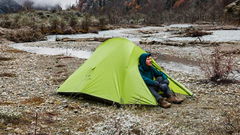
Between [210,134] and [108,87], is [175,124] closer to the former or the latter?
[210,134]

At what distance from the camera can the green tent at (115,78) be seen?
9.27 metres

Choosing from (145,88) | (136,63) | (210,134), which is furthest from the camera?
(136,63)

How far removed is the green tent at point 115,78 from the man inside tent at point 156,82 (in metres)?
0.19

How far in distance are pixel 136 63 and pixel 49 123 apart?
404 centimetres

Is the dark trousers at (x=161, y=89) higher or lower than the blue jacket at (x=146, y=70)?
lower

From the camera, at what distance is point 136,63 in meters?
10.1

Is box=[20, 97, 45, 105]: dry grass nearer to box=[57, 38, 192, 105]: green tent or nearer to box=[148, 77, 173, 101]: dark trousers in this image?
box=[57, 38, 192, 105]: green tent

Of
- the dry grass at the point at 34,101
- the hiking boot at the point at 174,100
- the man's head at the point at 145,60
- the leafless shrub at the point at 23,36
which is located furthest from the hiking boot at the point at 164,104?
the leafless shrub at the point at 23,36

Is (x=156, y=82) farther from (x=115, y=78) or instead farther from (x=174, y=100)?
(x=115, y=78)

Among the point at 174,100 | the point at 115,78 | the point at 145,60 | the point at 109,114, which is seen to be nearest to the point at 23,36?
the point at 115,78

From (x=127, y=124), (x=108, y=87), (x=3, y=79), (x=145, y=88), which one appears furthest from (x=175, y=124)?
(x=3, y=79)

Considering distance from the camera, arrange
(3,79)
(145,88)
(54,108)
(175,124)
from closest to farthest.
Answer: (175,124) < (54,108) < (145,88) < (3,79)

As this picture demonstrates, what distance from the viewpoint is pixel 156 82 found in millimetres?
9570

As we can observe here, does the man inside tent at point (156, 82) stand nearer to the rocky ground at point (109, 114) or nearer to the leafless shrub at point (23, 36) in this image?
the rocky ground at point (109, 114)
